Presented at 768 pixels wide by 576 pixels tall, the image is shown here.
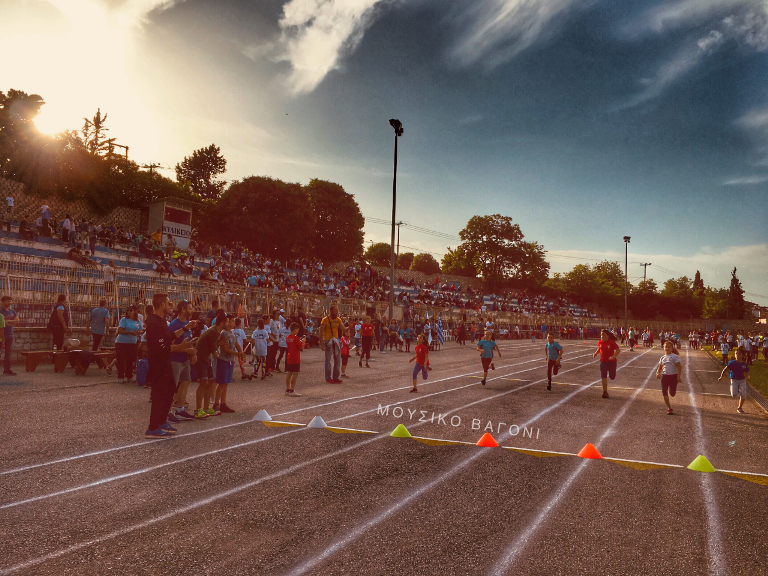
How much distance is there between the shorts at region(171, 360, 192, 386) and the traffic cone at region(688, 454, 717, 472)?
8.27 m

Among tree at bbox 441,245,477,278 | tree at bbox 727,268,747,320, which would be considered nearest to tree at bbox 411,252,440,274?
tree at bbox 441,245,477,278

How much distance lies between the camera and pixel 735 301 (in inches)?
4643

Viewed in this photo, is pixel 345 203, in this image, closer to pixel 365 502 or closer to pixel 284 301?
pixel 284 301

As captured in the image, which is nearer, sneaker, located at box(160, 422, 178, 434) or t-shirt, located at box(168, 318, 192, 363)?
sneaker, located at box(160, 422, 178, 434)

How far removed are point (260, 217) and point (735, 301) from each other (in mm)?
113772

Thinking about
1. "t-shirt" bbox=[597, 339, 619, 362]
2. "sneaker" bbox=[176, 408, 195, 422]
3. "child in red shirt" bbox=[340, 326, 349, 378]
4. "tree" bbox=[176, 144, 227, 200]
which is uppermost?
"tree" bbox=[176, 144, 227, 200]

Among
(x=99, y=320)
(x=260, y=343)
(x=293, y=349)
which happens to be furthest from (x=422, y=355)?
(x=99, y=320)

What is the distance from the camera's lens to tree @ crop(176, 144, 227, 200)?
79.2 metres

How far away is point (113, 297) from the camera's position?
64.7 ft

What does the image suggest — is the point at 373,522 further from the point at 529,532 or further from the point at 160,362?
the point at 160,362

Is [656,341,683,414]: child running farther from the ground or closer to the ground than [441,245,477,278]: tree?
closer to the ground

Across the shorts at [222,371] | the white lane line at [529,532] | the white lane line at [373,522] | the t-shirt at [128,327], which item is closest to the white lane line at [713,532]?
the white lane line at [529,532]

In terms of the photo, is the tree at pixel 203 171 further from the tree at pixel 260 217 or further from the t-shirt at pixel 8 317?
the t-shirt at pixel 8 317

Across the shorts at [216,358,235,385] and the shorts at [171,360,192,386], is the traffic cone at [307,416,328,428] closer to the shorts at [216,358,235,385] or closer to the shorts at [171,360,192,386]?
the shorts at [216,358,235,385]
